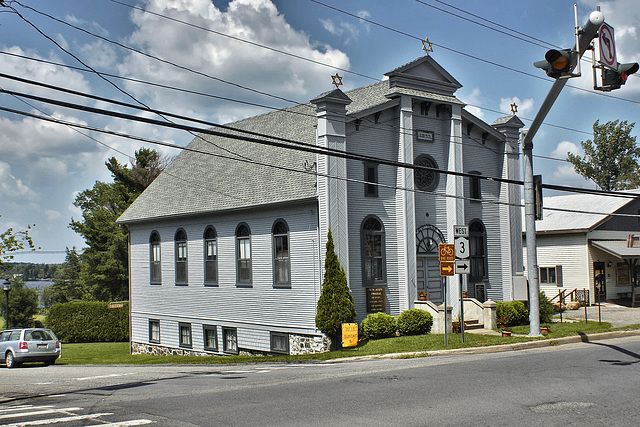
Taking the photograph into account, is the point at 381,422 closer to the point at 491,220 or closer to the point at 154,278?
the point at 491,220

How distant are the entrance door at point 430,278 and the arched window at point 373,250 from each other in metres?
2.04

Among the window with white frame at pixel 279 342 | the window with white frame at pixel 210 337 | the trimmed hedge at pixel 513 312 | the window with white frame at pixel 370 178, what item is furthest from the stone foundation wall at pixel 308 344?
the trimmed hedge at pixel 513 312

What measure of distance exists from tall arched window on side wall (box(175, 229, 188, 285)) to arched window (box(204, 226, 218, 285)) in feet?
6.42

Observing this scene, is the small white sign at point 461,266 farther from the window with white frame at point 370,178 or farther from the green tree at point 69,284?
the green tree at point 69,284

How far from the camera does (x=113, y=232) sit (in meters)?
60.7

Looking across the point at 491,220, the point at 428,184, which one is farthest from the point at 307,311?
the point at 491,220

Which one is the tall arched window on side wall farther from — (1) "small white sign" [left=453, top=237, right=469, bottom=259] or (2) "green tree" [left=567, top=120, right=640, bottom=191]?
(2) "green tree" [left=567, top=120, right=640, bottom=191]

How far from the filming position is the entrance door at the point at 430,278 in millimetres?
25828

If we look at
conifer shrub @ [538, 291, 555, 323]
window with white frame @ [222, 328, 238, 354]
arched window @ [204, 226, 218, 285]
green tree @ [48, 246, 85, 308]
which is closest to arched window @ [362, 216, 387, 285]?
conifer shrub @ [538, 291, 555, 323]

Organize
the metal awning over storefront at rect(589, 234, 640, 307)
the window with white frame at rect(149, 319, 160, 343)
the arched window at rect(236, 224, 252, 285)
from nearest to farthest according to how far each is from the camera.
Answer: the arched window at rect(236, 224, 252, 285)
the window with white frame at rect(149, 319, 160, 343)
the metal awning over storefront at rect(589, 234, 640, 307)

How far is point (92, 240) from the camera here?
62.9 meters

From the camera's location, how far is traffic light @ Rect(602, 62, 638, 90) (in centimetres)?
1121

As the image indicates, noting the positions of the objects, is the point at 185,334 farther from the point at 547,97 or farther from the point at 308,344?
the point at 547,97

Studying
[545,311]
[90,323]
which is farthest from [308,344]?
[90,323]
